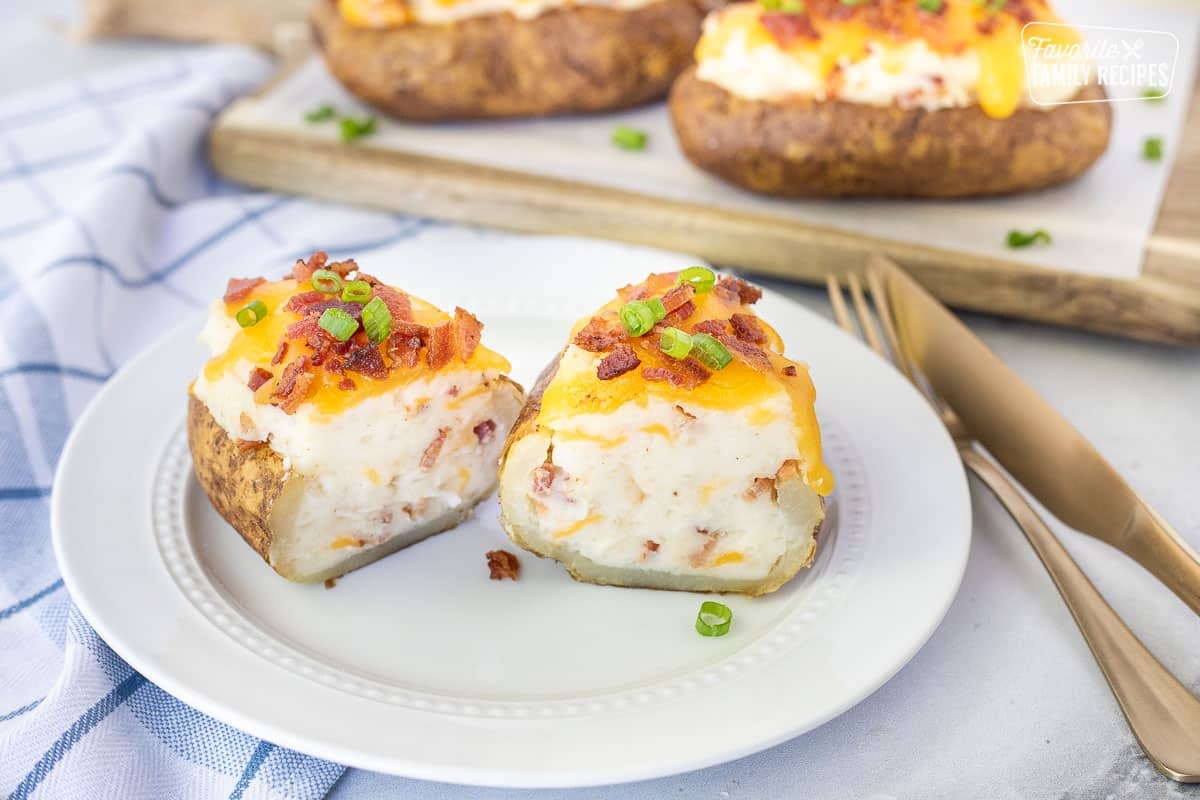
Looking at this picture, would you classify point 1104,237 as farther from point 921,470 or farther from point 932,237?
point 921,470

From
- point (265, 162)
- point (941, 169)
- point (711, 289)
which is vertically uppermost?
point (711, 289)

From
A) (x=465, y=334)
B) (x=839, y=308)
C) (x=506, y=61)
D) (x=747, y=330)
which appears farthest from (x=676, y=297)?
(x=506, y=61)

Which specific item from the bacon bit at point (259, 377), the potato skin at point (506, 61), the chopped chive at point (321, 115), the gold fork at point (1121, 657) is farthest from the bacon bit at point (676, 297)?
the chopped chive at point (321, 115)

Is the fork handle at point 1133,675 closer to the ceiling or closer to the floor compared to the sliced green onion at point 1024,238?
closer to the floor

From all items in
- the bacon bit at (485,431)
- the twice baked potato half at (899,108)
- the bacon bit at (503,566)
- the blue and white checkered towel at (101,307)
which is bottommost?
the blue and white checkered towel at (101,307)

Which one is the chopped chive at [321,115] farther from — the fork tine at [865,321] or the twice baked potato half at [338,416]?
the fork tine at [865,321]

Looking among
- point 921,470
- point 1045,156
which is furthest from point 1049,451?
point 1045,156

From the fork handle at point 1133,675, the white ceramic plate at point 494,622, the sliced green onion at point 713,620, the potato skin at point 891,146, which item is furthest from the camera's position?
the potato skin at point 891,146
